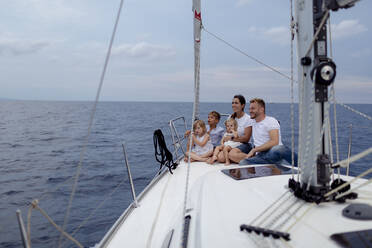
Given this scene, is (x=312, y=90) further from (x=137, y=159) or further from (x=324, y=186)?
(x=137, y=159)

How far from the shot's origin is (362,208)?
4.58 feet

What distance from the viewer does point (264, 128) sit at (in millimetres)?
3602

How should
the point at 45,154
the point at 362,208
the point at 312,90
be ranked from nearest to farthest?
1. the point at 362,208
2. the point at 312,90
3. the point at 45,154

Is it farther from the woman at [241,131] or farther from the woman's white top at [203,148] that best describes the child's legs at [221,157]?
the woman's white top at [203,148]

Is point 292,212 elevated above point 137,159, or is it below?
above

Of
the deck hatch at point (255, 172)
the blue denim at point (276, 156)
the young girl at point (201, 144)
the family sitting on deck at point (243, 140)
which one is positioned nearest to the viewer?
the deck hatch at point (255, 172)

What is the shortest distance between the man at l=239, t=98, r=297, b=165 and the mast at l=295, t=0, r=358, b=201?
5.82ft

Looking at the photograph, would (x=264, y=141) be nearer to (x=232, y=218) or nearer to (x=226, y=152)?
(x=226, y=152)

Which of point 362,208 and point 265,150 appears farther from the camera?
point 265,150

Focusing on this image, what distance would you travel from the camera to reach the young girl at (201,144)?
4188 mm

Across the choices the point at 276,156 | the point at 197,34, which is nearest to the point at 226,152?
the point at 276,156

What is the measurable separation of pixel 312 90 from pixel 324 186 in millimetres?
511

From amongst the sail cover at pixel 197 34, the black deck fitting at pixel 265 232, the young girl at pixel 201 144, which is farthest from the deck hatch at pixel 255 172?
the sail cover at pixel 197 34

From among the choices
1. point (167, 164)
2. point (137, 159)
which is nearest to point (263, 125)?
point (167, 164)
